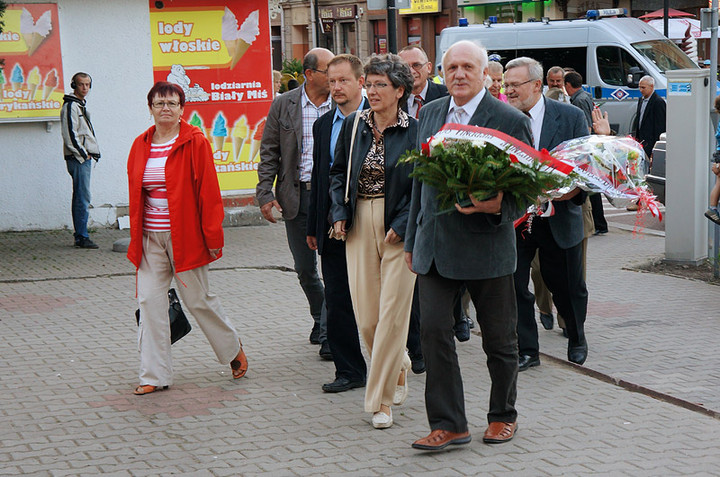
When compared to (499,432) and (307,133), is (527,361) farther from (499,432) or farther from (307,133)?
(307,133)

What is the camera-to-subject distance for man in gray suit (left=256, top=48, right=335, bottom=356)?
7.42 metres

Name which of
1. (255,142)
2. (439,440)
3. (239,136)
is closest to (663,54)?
(255,142)

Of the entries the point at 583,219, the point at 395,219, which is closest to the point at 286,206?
the point at 395,219

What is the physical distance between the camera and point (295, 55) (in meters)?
49.2

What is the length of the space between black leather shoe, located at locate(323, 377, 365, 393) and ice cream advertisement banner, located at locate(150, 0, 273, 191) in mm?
7784

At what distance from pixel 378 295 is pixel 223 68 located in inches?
337

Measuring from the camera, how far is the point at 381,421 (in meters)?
5.84

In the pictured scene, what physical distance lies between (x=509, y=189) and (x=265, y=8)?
9.78m

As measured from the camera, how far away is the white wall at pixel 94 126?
13.4 m

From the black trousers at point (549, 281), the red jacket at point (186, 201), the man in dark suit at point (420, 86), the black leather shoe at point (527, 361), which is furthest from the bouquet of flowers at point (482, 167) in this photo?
the man in dark suit at point (420, 86)

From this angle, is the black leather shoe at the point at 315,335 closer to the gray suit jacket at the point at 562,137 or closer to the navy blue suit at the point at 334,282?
the navy blue suit at the point at 334,282

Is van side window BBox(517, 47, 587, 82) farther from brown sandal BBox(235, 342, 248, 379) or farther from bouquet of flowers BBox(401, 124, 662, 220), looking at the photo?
bouquet of flowers BBox(401, 124, 662, 220)

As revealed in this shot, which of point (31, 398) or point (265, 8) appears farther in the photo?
point (265, 8)

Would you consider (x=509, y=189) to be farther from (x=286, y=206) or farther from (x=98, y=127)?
(x=98, y=127)
